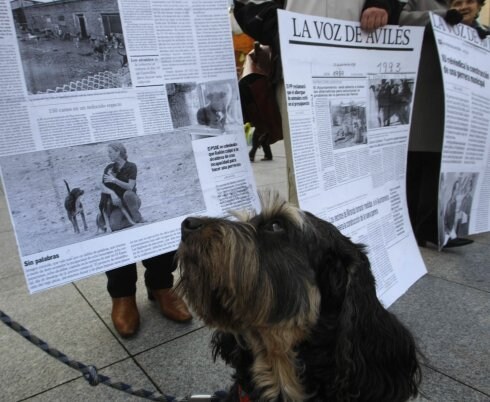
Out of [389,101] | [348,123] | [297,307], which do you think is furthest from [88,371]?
[389,101]

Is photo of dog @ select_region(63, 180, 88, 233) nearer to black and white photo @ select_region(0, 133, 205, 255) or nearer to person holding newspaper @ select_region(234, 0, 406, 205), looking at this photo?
black and white photo @ select_region(0, 133, 205, 255)

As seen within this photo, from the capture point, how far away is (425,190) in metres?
4.43

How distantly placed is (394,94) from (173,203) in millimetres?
1947

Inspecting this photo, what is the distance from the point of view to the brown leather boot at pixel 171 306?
10.1 ft

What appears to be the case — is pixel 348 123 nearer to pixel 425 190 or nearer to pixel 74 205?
pixel 74 205

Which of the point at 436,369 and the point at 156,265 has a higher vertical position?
the point at 156,265

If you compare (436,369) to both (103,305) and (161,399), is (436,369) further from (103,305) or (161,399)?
(103,305)

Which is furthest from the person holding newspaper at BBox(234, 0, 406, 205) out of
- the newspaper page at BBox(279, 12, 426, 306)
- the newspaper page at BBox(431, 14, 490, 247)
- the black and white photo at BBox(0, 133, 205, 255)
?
the newspaper page at BBox(431, 14, 490, 247)

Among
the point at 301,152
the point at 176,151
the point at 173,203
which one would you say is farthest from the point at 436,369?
the point at 176,151

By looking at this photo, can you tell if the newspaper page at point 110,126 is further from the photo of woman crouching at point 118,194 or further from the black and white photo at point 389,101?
the black and white photo at point 389,101

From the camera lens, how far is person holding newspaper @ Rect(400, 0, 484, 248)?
394 cm

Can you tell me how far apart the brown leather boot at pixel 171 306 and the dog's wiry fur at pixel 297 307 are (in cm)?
134

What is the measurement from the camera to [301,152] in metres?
2.55

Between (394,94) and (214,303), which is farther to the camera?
(394,94)
